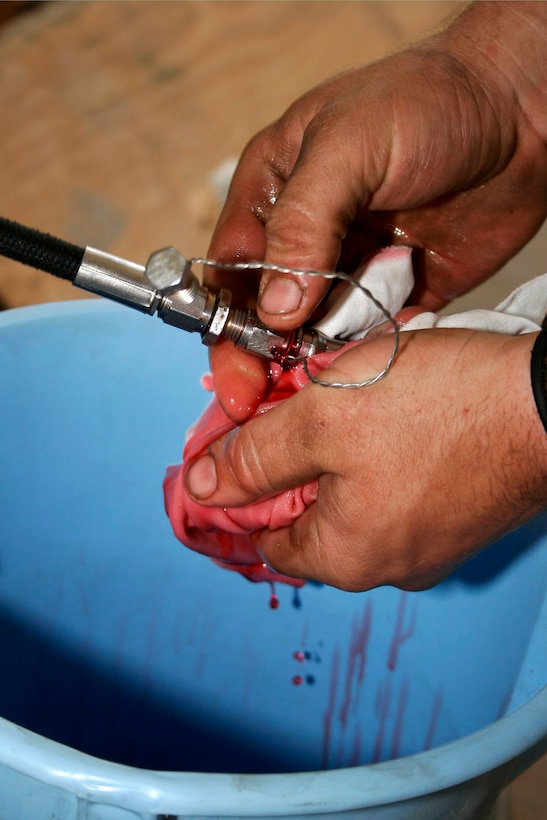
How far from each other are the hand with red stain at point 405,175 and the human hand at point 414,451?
67mm

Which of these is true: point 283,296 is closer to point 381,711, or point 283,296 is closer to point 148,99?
point 381,711

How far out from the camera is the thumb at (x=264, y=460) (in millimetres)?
543

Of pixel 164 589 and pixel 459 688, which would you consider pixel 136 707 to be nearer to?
pixel 164 589

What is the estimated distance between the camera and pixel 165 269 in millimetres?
468

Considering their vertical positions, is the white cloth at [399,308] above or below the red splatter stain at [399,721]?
above

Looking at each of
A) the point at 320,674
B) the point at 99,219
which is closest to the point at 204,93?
the point at 99,219

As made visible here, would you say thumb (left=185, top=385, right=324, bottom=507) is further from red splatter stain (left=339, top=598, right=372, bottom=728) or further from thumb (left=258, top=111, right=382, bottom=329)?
red splatter stain (left=339, top=598, right=372, bottom=728)

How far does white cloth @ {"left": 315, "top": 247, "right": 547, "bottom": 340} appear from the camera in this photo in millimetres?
603

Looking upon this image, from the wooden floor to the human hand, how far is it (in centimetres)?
89

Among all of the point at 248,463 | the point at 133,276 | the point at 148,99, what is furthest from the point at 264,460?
the point at 148,99

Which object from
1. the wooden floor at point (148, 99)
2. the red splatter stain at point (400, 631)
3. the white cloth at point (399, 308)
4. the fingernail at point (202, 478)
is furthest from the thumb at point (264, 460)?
the wooden floor at point (148, 99)

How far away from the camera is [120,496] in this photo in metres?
0.80

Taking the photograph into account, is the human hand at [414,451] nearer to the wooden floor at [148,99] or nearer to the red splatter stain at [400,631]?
the red splatter stain at [400,631]

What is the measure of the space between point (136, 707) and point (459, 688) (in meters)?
0.30
